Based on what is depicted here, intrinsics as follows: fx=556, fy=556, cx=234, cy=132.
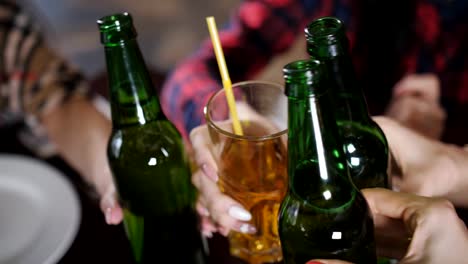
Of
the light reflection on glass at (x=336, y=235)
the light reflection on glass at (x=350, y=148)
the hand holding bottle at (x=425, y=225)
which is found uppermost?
the light reflection on glass at (x=350, y=148)

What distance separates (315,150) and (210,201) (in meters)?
0.20

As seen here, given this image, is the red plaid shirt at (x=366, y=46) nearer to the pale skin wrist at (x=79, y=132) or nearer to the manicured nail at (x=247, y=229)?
the pale skin wrist at (x=79, y=132)

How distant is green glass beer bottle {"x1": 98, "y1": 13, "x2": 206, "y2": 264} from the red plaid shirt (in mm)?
265

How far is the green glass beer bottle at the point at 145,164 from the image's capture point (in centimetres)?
53

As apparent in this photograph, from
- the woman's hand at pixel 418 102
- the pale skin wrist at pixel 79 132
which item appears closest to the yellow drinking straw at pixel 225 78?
the pale skin wrist at pixel 79 132

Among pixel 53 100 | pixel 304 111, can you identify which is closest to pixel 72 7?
pixel 53 100

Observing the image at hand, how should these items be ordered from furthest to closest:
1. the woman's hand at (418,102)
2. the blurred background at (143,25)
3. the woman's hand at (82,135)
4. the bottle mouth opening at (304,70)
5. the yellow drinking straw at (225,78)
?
the blurred background at (143,25)
the woman's hand at (418,102)
the woman's hand at (82,135)
the yellow drinking straw at (225,78)
the bottle mouth opening at (304,70)

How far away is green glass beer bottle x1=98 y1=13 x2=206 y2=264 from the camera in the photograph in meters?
0.53

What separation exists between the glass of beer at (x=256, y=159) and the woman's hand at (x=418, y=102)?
0.48 meters

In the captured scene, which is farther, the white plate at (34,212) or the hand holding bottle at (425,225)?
the white plate at (34,212)

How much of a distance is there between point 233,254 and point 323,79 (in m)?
0.28

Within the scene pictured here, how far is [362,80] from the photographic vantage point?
1.09m

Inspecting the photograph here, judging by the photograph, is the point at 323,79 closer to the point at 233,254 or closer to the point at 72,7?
the point at 233,254

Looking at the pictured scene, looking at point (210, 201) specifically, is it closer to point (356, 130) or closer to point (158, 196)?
point (158, 196)
